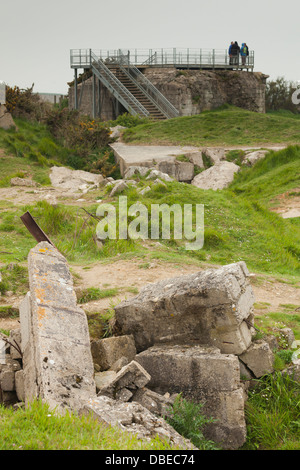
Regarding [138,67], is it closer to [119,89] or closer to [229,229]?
[119,89]

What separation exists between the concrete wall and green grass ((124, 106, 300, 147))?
528 cm

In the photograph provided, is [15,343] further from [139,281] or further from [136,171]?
[136,171]

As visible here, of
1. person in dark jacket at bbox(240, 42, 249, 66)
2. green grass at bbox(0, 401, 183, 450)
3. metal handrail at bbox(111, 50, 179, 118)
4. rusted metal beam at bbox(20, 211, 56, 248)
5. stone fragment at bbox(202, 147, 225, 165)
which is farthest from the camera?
person in dark jacket at bbox(240, 42, 249, 66)

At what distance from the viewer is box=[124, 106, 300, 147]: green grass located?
20938 mm

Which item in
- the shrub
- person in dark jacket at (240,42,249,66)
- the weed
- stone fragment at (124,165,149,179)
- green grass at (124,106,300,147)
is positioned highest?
person in dark jacket at (240,42,249,66)

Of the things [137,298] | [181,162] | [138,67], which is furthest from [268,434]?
[138,67]

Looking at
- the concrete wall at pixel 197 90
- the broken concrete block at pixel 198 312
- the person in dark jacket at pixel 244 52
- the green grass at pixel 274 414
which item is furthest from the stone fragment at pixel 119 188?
the person in dark jacket at pixel 244 52

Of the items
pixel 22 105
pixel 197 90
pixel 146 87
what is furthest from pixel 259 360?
pixel 197 90

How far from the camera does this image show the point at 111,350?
225 inches
